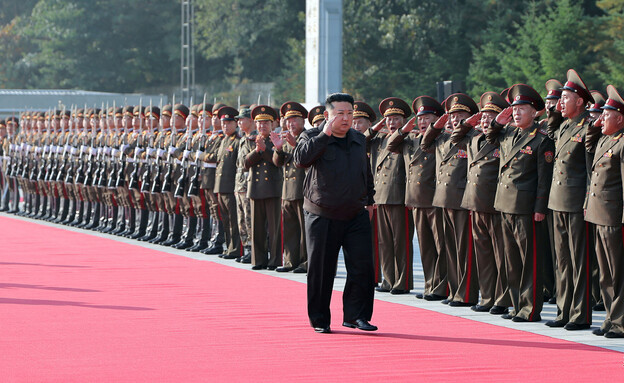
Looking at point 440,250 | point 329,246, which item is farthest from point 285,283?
point 329,246

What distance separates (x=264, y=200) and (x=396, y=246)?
102 inches

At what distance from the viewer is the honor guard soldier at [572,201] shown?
8.63 m

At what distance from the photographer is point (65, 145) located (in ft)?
65.3

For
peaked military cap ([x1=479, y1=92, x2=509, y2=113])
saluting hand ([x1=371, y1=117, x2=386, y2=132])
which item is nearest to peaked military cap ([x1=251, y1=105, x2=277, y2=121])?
saluting hand ([x1=371, y1=117, x2=386, y2=132])

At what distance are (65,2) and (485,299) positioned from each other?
5181cm

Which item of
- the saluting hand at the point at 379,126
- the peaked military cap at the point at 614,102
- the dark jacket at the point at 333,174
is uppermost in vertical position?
the saluting hand at the point at 379,126

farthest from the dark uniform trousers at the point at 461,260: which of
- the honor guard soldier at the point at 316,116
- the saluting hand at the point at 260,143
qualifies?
the saluting hand at the point at 260,143

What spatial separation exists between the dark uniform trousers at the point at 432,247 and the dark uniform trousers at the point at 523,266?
3.75 ft

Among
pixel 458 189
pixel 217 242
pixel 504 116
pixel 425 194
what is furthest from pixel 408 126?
pixel 217 242

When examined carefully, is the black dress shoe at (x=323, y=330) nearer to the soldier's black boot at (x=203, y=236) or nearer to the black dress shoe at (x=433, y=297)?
the black dress shoe at (x=433, y=297)

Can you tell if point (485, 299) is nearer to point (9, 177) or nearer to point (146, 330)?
point (146, 330)

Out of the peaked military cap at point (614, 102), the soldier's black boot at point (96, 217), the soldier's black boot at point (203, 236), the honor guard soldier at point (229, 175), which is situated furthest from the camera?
the soldier's black boot at point (96, 217)

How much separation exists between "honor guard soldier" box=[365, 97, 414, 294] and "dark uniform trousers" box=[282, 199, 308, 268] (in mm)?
1856

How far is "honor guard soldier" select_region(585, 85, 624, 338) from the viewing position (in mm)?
8172
